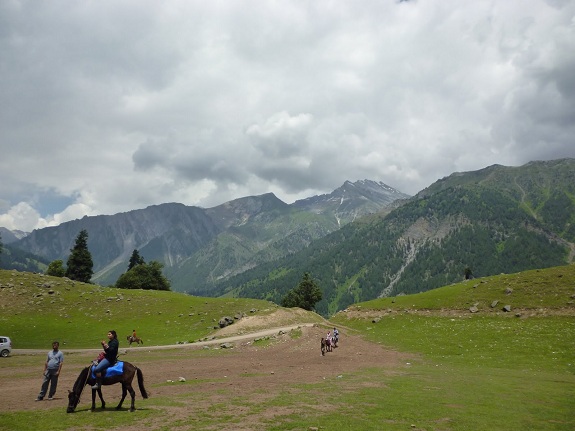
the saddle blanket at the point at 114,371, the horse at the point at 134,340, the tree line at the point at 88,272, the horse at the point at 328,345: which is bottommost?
the horse at the point at 328,345

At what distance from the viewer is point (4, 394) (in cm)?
2281

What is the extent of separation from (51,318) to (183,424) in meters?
66.8

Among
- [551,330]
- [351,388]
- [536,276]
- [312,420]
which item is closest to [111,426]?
[312,420]

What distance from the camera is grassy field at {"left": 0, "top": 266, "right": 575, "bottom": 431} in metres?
17.6

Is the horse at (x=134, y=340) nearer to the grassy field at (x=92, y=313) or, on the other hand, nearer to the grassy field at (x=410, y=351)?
the grassy field at (x=92, y=313)

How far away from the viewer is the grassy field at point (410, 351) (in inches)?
694

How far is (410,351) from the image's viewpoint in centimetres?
4956

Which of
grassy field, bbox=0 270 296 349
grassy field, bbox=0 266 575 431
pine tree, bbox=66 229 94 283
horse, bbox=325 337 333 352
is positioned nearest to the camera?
grassy field, bbox=0 266 575 431

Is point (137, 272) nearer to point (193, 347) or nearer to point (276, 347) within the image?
point (193, 347)

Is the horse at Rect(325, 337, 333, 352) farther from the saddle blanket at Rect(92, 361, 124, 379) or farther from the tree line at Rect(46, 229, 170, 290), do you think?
the tree line at Rect(46, 229, 170, 290)

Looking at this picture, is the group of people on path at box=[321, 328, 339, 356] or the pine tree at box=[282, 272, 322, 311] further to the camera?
the pine tree at box=[282, 272, 322, 311]

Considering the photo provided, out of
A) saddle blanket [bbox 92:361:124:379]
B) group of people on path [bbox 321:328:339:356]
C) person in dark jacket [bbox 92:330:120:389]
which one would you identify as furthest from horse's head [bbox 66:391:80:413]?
group of people on path [bbox 321:328:339:356]

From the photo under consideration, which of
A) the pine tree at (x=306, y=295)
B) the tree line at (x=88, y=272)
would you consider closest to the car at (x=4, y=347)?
the tree line at (x=88, y=272)

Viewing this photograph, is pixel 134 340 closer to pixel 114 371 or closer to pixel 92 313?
pixel 92 313
